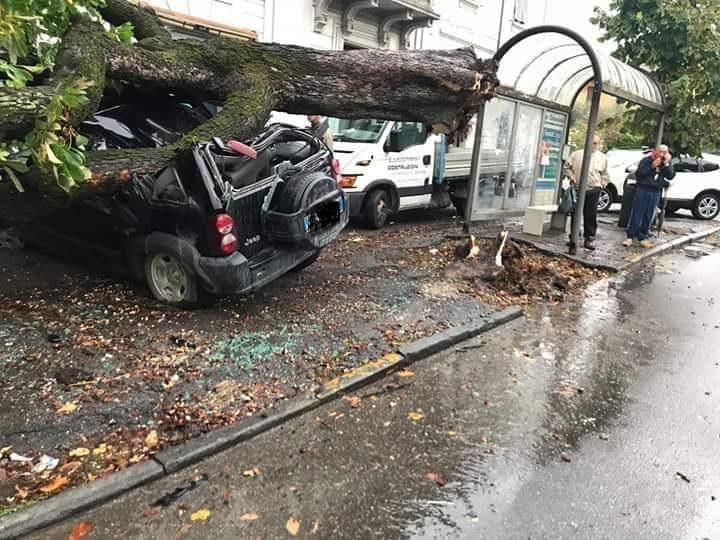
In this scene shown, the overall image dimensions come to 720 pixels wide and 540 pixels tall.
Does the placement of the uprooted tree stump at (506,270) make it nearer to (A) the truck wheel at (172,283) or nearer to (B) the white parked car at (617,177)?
(A) the truck wheel at (172,283)

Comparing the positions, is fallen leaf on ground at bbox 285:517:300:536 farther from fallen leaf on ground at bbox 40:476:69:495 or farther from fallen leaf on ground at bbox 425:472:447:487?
fallen leaf on ground at bbox 40:476:69:495

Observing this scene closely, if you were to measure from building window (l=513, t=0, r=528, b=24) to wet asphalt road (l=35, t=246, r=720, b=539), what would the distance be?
17261mm

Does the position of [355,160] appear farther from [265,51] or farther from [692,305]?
[692,305]

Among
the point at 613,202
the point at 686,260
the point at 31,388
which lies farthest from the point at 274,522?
the point at 613,202

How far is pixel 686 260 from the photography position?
392 inches

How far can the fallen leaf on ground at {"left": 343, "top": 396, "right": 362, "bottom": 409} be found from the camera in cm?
405

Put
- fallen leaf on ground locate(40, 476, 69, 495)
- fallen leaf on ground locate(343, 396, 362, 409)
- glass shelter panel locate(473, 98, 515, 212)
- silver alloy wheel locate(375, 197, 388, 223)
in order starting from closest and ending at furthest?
fallen leaf on ground locate(40, 476, 69, 495) → fallen leaf on ground locate(343, 396, 362, 409) → glass shelter panel locate(473, 98, 515, 212) → silver alloy wheel locate(375, 197, 388, 223)

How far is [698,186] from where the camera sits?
15422 millimetres

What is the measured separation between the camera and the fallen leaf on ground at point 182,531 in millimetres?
2693

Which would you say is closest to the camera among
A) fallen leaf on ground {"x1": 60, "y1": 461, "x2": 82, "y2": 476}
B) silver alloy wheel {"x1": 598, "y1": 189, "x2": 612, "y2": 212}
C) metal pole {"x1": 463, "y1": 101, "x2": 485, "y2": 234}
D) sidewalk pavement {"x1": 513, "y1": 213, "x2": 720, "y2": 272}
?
fallen leaf on ground {"x1": 60, "y1": 461, "x2": 82, "y2": 476}

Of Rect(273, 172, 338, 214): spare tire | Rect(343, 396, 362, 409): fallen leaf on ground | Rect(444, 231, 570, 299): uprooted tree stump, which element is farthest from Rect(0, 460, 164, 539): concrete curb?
Rect(444, 231, 570, 299): uprooted tree stump

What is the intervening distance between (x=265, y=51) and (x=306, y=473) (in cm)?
422

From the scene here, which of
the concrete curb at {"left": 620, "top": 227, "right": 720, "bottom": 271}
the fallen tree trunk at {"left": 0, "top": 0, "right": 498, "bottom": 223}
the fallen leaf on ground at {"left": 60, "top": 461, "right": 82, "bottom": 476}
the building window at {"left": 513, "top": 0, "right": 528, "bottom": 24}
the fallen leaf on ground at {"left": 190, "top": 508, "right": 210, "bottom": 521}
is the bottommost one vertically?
the fallen leaf on ground at {"left": 190, "top": 508, "right": 210, "bottom": 521}

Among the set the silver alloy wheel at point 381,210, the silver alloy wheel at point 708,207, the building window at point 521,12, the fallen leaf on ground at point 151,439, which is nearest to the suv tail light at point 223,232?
the fallen leaf on ground at point 151,439
